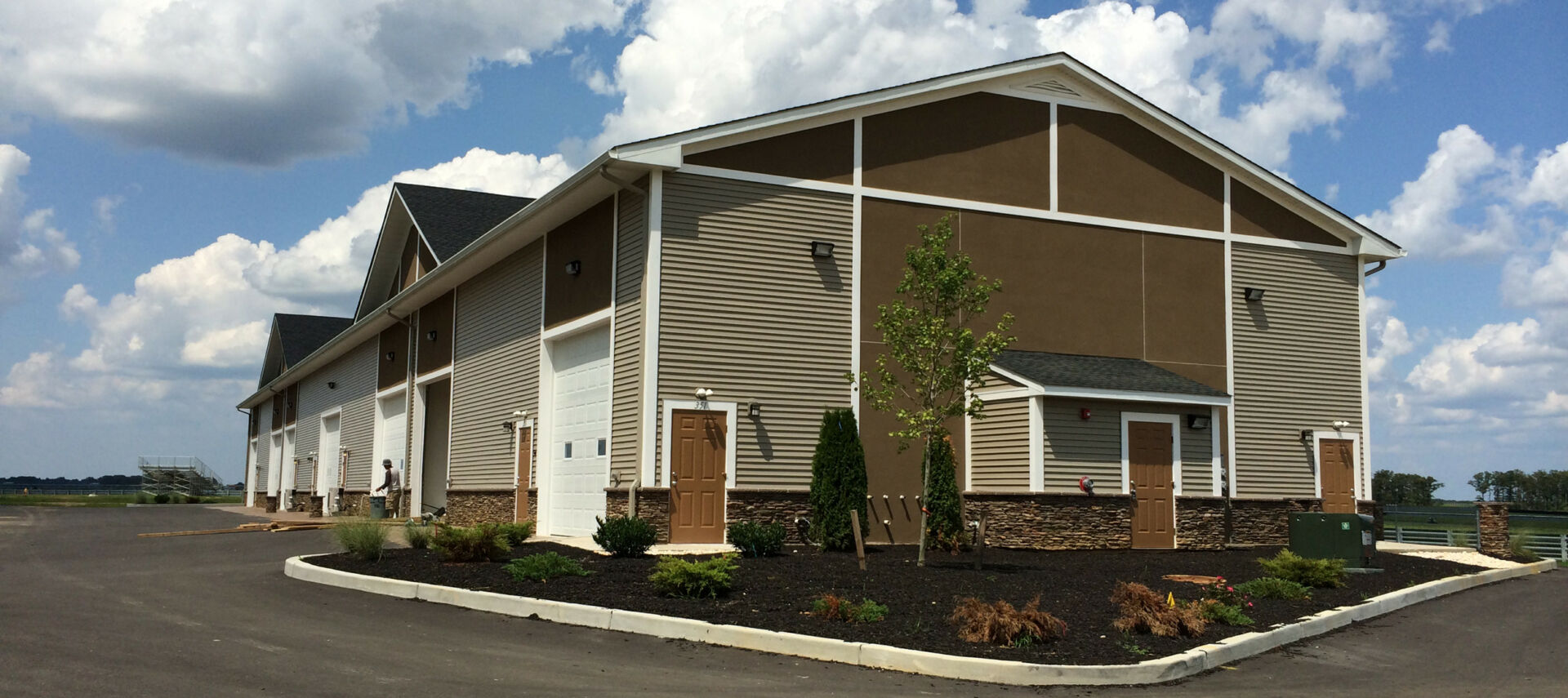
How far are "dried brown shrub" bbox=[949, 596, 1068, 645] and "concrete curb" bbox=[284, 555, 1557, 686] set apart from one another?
0.65m

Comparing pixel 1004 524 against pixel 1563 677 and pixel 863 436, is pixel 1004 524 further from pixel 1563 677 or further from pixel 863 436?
pixel 1563 677

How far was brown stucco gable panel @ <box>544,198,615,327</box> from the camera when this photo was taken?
19328 mm

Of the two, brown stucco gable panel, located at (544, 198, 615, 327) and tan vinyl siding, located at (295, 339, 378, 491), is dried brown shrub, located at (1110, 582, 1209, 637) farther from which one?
tan vinyl siding, located at (295, 339, 378, 491)

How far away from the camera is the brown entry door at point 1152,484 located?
18.8m

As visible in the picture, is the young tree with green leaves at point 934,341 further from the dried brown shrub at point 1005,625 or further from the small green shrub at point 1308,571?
the dried brown shrub at point 1005,625

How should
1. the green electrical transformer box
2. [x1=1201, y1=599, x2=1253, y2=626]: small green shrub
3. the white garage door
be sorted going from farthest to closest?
the white garage door
the green electrical transformer box
[x1=1201, y1=599, x2=1253, y2=626]: small green shrub

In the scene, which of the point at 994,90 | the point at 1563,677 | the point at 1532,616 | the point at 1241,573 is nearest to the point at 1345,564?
the point at 1241,573

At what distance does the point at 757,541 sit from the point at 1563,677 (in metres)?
8.69

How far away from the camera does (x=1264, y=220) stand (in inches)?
886

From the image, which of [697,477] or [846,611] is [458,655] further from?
[697,477]

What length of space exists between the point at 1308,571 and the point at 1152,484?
15.7 feet

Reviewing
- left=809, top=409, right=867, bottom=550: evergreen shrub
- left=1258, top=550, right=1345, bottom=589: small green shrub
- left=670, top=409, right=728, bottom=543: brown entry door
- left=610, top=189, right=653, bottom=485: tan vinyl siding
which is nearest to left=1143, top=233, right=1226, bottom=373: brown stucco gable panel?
left=809, top=409, right=867, bottom=550: evergreen shrub

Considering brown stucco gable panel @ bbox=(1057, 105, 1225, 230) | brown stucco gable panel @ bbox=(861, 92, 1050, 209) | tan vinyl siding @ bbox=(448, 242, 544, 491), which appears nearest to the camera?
brown stucco gable panel @ bbox=(861, 92, 1050, 209)

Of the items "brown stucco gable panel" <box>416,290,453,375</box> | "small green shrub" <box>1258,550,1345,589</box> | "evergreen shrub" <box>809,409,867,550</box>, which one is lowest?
"small green shrub" <box>1258,550,1345,589</box>
